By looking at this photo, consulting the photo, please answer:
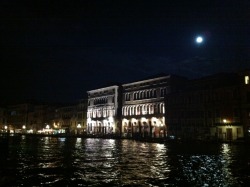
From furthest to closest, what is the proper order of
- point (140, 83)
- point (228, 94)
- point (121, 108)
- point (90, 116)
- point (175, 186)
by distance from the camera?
point (90, 116), point (121, 108), point (140, 83), point (228, 94), point (175, 186)

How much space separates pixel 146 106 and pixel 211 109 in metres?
21.3

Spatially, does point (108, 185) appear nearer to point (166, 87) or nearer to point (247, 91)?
point (247, 91)

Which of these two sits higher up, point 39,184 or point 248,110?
point 248,110

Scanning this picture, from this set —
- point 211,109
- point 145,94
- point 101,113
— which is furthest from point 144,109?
point 211,109

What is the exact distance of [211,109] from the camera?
52250 millimetres

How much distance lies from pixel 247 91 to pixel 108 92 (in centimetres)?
4518

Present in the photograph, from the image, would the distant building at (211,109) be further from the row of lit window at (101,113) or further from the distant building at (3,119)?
the distant building at (3,119)

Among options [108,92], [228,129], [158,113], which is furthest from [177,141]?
[108,92]

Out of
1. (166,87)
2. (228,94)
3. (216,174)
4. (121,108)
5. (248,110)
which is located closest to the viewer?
(216,174)

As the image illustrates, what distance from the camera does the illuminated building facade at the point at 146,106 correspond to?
216 ft

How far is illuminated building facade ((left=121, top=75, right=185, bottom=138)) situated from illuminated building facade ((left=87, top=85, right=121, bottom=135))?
283 centimetres

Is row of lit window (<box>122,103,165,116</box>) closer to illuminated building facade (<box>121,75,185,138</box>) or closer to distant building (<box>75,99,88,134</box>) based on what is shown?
illuminated building facade (<box>121,75,185,138</box>)

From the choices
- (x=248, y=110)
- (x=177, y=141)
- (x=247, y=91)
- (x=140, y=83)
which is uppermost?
(x=140, y=83)

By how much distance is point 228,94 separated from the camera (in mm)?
49844
